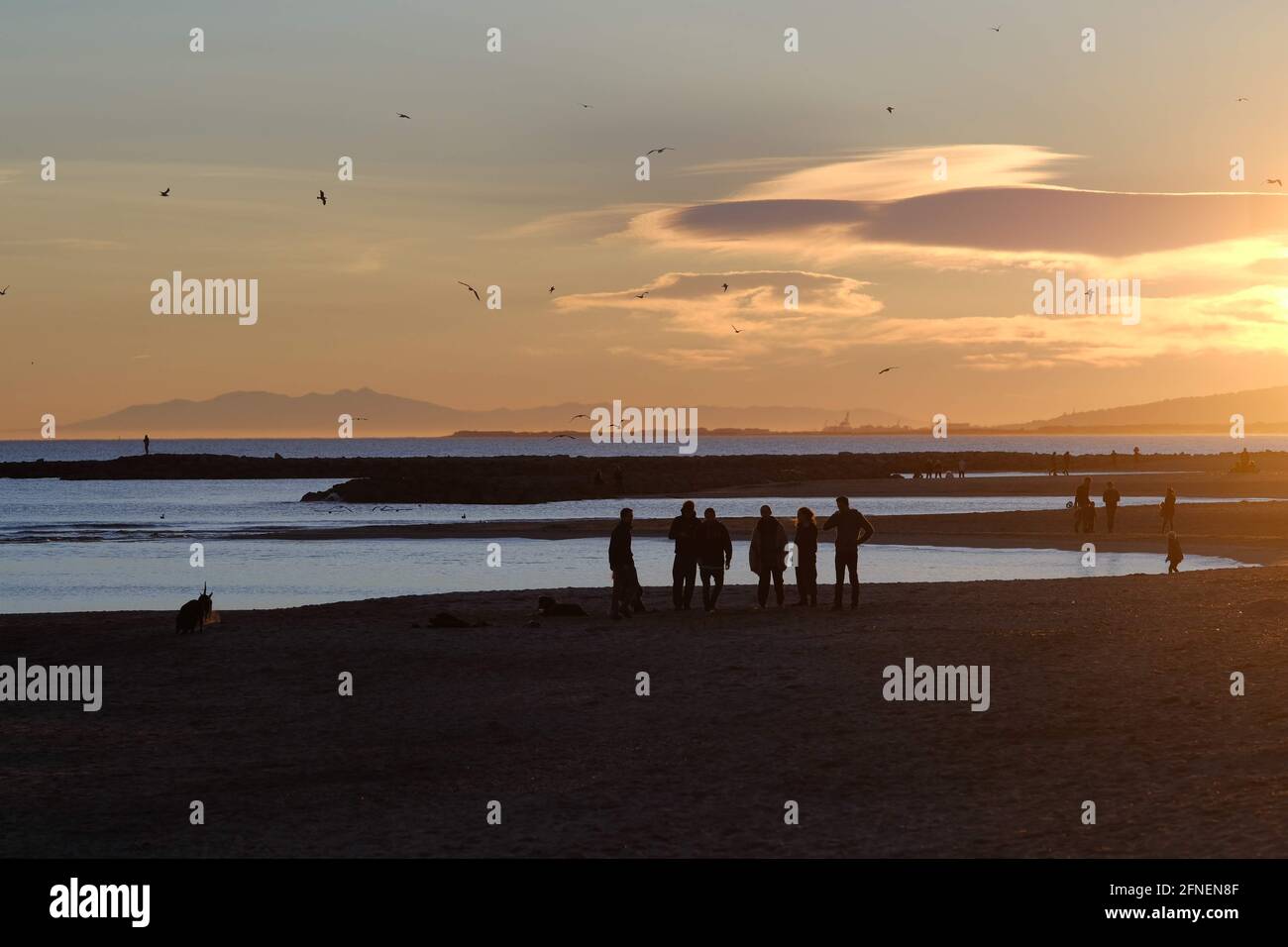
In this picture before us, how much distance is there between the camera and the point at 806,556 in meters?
25.9

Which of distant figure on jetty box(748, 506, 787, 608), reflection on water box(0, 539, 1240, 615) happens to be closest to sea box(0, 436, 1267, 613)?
reflection on water box(0, 539, 1240, 615)

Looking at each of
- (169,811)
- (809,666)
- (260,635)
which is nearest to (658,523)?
(260,635)

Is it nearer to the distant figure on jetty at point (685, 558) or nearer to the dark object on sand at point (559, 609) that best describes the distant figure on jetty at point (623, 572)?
the dark object on sand at point (559, 609)

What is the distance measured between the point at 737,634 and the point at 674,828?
10.9 metres

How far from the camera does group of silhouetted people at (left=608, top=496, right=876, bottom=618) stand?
24.7 m

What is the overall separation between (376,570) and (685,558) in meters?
17.2

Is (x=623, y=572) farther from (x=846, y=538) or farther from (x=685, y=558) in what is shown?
(x=846, y=538)

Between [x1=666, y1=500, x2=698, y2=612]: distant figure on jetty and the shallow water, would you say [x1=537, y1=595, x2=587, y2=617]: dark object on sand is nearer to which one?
[x1=666, y1=500, x2=698, y2=612]: distant figure on jetty

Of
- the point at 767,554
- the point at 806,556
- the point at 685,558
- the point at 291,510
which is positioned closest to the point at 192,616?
the point at 685,558

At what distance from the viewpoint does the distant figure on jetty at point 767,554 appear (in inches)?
1024

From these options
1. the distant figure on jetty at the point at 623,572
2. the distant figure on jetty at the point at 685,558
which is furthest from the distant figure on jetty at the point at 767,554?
the distant figure on jetty at the point at 623,572

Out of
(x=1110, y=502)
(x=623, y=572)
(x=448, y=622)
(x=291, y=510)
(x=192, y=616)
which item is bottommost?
(x=448, y=622)

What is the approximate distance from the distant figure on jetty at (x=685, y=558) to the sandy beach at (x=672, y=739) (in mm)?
1287

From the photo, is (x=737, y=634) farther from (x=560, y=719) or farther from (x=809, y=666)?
(x=560, y=719)
